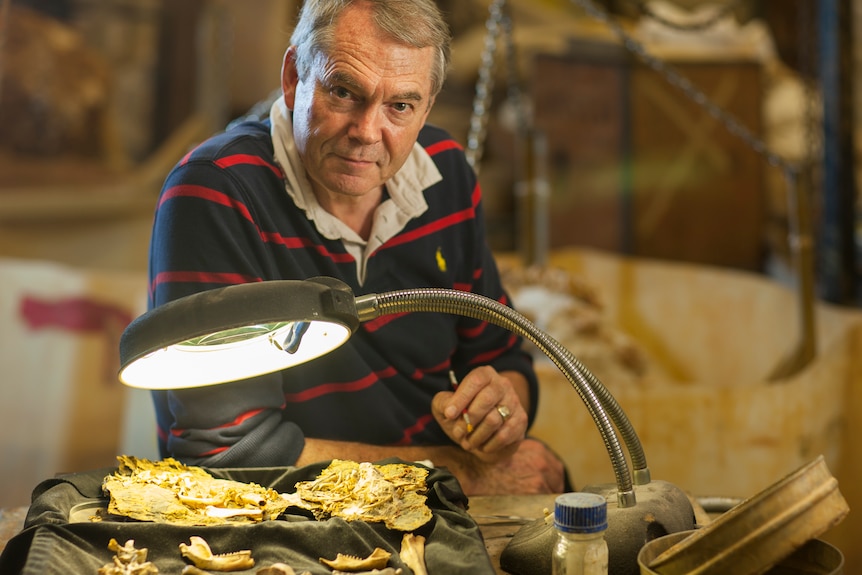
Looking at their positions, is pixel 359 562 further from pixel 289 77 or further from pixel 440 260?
pixel 289 77

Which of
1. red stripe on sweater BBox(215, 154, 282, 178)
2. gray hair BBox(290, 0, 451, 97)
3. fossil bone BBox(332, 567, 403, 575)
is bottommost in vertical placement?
fossil bone BBox(332, 567, 403, 575)

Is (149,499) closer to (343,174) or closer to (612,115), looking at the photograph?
(343,174)

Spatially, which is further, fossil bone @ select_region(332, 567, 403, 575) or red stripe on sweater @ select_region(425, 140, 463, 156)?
red stripe on sweater @ select_region(425, 140, 463, 156)

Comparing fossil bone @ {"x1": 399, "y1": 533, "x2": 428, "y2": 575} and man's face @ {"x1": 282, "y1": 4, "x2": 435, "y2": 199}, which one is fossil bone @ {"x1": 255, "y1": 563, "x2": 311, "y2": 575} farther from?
man's face @ {"x1": 282, "y1": 4, "x2": 435, "y2": 199}

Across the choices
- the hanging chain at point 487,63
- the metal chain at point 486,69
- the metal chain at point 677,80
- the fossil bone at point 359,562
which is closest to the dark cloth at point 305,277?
the fossil bone at point 359,562

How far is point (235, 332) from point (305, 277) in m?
0.42

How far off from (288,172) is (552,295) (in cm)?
286

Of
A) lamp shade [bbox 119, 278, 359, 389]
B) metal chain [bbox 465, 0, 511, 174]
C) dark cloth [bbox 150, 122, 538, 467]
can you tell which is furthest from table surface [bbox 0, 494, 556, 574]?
metal chain [bbox 465, 0, 511, 174]

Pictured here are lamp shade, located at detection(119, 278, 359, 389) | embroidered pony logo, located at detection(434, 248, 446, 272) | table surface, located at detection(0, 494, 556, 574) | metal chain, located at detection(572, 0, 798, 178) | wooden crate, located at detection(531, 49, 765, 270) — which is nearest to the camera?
lamp shade, located at detection(119, 278, 359, 389)

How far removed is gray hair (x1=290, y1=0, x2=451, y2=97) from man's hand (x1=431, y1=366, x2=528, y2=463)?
21.0 inches

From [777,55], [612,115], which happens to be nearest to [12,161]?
[612,115]

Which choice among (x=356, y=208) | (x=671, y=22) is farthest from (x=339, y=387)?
(x=671, y=22)

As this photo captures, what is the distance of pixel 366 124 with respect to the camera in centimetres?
157

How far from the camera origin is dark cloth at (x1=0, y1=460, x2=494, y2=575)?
1.23m
